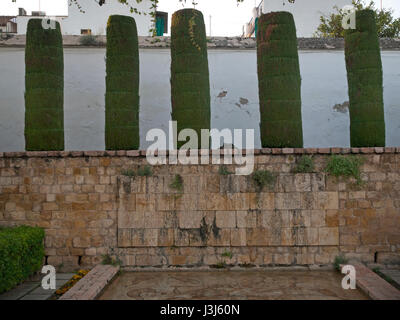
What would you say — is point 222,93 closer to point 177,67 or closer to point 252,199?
point 177,67

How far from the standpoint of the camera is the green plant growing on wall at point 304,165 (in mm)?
7531

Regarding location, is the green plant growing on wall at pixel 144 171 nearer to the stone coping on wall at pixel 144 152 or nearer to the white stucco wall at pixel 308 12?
the stone coping on wall at pixel 144 152

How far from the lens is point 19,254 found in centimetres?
648

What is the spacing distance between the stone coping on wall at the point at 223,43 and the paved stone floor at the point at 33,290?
20.8 feet

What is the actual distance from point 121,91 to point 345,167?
4.72 meters

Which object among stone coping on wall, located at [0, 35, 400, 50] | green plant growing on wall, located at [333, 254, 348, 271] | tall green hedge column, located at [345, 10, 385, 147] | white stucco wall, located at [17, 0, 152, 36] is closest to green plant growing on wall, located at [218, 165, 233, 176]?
green plant growing on wall, located at [333, 254, 348, 271]

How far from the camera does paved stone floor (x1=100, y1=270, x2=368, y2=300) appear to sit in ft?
19.7

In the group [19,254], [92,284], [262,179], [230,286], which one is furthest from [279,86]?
[19,254]

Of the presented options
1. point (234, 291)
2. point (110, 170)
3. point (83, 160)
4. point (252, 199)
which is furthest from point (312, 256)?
point (83, 160)

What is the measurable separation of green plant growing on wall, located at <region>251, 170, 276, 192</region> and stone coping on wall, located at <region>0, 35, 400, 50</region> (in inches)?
181

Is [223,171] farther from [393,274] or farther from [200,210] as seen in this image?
[393,274]

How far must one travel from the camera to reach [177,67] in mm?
8234

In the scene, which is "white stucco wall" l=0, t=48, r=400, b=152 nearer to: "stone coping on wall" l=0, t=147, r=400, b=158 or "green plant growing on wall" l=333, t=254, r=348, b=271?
"stone coping on wall" l=0, t=147, r=400, b=158

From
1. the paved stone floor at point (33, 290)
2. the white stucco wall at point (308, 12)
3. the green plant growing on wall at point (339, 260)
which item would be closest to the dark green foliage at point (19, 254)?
the paved stone floor at point (33, 290)
